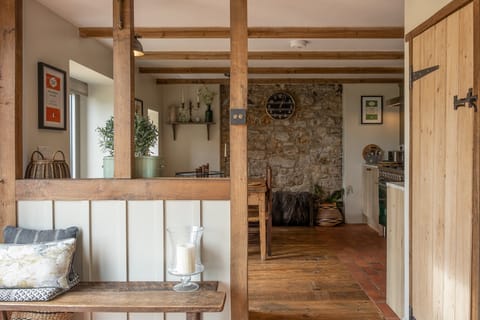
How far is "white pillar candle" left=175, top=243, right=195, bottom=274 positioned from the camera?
Answer: 6.49ft

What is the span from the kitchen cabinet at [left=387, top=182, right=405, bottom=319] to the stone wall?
3542 mm

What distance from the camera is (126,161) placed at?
7.13 feet

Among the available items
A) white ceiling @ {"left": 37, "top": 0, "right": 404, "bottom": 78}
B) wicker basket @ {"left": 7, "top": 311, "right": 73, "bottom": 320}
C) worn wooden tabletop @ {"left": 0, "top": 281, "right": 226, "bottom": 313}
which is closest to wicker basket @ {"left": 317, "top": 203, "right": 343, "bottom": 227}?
white ceiling @ {"left": 37, "top": 0, "right": 404, "bottom": 78}

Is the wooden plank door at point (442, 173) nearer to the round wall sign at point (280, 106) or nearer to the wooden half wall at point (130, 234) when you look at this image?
the wooden half wall at point (130, 234)

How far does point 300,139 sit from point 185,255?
4888 millimetres

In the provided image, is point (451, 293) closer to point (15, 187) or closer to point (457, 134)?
point (457, 134)

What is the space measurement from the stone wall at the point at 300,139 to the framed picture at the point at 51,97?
12.0 ft

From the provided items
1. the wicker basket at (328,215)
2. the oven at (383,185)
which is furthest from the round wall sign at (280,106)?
the oven at (383,185)

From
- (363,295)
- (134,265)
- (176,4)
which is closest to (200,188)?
(134,265)

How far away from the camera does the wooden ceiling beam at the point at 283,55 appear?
4.40 metres

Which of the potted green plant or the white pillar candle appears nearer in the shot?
the white pillar candle

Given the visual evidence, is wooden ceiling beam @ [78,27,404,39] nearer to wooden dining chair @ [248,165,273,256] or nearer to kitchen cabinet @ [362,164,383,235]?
wooden dining chair @ [248,165,273,256]

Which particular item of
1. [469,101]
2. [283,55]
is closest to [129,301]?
[469,101]

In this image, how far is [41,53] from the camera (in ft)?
9.29
